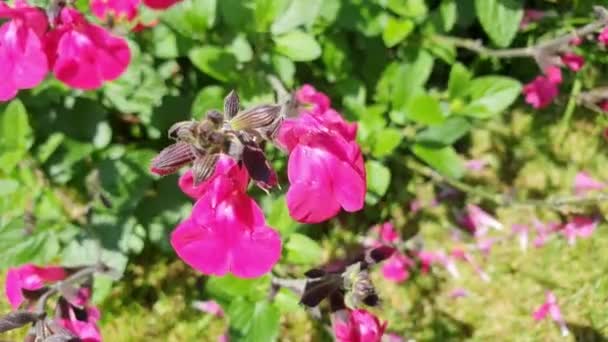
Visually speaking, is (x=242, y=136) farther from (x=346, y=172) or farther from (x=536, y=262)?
(x=536, y=262)

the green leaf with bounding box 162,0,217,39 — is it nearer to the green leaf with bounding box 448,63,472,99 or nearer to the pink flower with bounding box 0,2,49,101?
the pink flower with bounding box 0,2,49,101

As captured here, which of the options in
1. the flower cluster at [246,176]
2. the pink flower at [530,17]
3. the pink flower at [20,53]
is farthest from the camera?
the pink flower at [530,17]

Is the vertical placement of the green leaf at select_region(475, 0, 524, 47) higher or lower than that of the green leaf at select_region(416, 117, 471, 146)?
higher

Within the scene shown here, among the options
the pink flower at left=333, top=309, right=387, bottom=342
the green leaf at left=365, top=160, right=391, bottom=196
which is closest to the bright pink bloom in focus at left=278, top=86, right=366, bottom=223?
the pink flower at left=333, top=309, right=387, bottom=342

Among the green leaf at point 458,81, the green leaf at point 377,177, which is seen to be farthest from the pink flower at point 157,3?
the green leaf at point 458,81

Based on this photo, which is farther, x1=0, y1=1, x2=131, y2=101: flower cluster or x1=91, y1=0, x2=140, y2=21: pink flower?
x1=91, y1=0, x2=140, y2=21: pink flower

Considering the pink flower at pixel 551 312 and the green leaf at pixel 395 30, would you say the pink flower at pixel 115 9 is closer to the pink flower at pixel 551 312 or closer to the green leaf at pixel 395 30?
the green leaf at pixel 395 30

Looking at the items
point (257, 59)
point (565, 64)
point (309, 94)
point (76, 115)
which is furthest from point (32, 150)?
point (565, 64)
